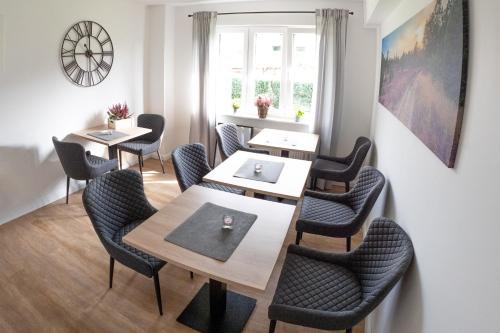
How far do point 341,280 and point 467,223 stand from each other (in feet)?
3.20

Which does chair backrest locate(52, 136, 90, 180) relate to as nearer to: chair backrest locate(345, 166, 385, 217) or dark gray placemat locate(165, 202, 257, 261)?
dark gray placemat locate(165, 202, 257, 261)

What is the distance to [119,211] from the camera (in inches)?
84.6

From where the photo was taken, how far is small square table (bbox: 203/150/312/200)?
7.47 ft

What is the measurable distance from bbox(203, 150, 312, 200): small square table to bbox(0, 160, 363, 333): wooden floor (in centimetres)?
71

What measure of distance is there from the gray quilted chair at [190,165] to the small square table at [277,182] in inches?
9.6

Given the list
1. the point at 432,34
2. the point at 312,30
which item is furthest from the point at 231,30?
the point at 432,34

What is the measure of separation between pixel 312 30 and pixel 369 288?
11.5ft

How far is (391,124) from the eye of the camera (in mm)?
2424

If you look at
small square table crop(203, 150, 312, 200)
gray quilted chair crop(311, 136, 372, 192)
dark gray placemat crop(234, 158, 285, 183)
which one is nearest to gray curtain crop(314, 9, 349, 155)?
gray quilted chair crop(311, 136, 372, 192)

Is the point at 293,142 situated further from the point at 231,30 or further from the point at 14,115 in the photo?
the point at 14,115

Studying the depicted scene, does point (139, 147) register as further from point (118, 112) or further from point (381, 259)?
point (381, 259)

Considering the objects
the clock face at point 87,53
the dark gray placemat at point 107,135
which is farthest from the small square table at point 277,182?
the clock face at point 87,53

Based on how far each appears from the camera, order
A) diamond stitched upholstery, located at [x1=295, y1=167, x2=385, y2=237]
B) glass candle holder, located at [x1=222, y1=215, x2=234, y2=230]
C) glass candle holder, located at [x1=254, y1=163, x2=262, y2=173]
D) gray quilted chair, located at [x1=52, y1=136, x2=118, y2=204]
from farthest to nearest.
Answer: gray quilted chair, located at [x1=52, y1=136, x2=118, y2=204]
glass candle holder, located at [x1=254, y1=163, x2=262, y2=173]
diamond stitched upholstery, located at [x1=295, y1=167, x2=385, y2=237]
glass candle holder, located at [x1=222, y1=215, x2=234, y2=230]

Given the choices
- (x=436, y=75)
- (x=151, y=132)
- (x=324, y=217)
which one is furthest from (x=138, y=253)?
(x=151, y=132)
